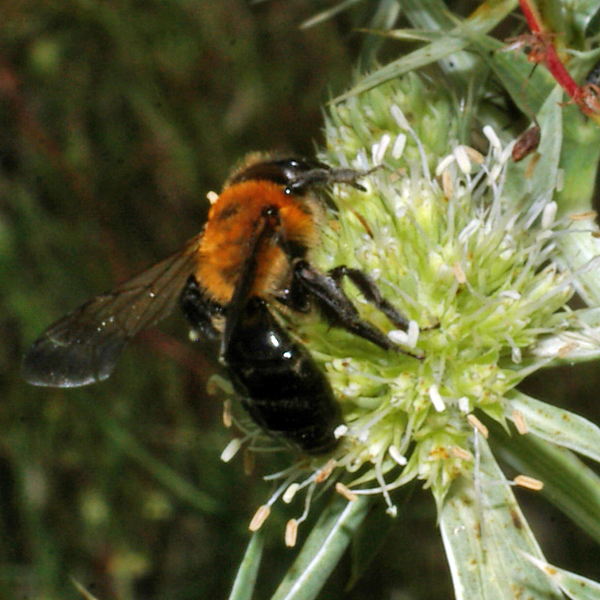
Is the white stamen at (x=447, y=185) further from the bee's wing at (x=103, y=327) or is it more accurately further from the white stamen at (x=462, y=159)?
the bee's wing at (x=103, y=327)

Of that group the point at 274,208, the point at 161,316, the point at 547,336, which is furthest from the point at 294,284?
the point at 547,336

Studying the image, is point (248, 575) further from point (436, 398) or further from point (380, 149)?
point (380, 149)

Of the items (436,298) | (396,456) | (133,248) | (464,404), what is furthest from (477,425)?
(133,248)

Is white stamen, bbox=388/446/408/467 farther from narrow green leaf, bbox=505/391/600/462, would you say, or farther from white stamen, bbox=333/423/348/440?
narrow green leaf, bbox=505/391/600/462

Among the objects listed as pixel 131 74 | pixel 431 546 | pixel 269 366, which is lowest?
pixel 431 546

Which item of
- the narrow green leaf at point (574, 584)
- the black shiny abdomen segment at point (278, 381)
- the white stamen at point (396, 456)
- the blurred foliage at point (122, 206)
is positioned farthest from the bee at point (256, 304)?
the blurred foliage at point (122, 206)

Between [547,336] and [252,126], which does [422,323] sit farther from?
[252,126]

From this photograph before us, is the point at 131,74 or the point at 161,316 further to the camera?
the point at 131,74
